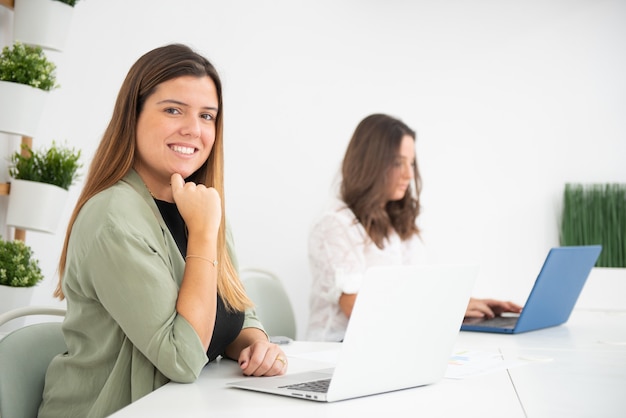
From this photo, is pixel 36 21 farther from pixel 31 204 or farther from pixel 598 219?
pixel 598 219

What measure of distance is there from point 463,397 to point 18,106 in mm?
1939

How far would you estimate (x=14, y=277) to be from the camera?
8.15ft

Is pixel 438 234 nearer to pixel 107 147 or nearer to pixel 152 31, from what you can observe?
pixel 152 31

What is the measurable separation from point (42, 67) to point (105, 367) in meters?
1.50

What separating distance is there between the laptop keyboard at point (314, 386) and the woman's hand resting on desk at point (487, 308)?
128 cm

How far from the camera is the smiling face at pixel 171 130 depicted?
1.62 meters

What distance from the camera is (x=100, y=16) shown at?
11.5 feet

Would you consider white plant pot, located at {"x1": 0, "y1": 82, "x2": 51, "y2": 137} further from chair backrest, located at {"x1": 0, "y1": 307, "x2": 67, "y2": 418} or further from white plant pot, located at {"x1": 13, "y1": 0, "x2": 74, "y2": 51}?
chair backrest, located at {"x1": 0, "y1": 307, "x2": 67, "y2": 418}

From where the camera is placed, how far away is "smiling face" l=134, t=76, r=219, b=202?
5.33 feet

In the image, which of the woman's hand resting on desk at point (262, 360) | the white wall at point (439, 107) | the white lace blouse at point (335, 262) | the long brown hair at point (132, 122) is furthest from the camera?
the white wall at point (439, 107)

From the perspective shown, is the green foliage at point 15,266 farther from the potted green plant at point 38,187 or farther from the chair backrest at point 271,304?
the chair backrest at point 271,304

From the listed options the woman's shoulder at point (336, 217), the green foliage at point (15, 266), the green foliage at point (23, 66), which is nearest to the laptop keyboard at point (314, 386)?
the green foliage at point (15, 266)

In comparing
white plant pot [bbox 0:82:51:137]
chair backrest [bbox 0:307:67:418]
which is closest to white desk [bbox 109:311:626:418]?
chair backrest [bbox 0:307:67:418]

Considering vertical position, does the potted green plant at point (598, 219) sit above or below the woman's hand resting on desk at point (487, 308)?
above
